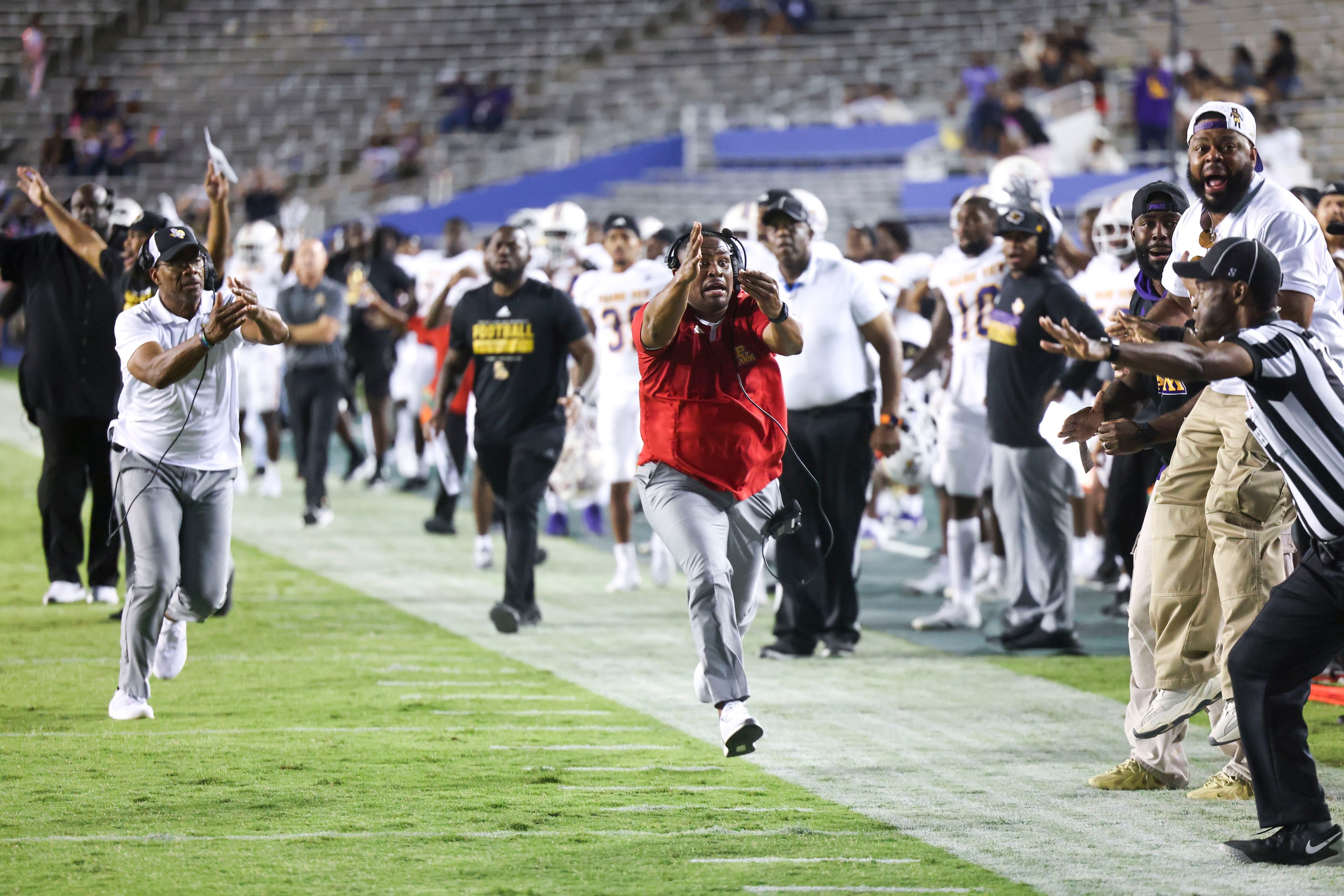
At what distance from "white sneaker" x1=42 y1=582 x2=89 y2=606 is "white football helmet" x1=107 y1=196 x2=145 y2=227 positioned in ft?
6.93

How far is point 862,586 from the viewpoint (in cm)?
1165

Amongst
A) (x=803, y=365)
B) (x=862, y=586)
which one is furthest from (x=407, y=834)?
(x=862, y=586)

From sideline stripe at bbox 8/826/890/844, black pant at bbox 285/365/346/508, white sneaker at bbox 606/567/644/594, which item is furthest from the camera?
black pant at bbox 285/365/346/508

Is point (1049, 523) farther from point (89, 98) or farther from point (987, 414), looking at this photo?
point (89, 98)

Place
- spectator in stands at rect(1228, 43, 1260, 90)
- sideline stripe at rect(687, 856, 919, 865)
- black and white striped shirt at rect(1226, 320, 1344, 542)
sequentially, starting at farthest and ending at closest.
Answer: spectator in stands at rect(1228, 43, 1260, 90) < sideline stripe at rect(687, 856, 919, 865) < black and white striped shirt at rect(1226, 320, 1344, 542)

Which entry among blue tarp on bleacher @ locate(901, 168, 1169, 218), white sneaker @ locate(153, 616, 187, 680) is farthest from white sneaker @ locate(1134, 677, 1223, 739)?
blue tarp on bleacher @ locate(901, 168, 1169, 218)

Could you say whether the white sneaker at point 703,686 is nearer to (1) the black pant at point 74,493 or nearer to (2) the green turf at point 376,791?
(2) the green turf at point 376,791

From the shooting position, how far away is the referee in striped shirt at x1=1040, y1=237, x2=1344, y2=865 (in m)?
4.87

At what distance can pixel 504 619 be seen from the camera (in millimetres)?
9438

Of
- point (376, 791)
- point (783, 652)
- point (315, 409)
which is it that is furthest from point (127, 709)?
point (315, 409)

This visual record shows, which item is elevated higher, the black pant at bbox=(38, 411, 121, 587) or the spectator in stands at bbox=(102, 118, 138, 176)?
the spectator in stands at bbox=(102, 118, 138, 176)

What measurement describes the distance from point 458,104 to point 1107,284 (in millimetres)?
22061

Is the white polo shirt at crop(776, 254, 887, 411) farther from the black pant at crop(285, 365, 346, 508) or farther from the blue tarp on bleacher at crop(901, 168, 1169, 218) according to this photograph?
the blue tarp on bleacher at crop(901, 168, 1169, 218)

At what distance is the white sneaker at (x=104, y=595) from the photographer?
397 inches
